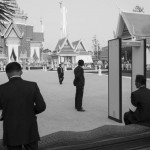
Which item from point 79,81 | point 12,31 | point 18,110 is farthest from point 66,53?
point 18,110

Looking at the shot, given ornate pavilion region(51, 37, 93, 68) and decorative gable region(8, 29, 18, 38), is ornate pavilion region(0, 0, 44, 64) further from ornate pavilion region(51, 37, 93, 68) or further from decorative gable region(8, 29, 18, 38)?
ornate pavilion region(51, 37, 93, 68)

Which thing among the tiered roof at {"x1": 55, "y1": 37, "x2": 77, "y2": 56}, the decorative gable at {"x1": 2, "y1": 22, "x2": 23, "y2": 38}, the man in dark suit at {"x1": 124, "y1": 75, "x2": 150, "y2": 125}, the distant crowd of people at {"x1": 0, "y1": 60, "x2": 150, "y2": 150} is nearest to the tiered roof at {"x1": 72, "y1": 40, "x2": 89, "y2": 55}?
the tiered roof at {"x1": 55, "y1": 37, "x2": 77, "y2": 56}

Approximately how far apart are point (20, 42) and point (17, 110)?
57680 mm

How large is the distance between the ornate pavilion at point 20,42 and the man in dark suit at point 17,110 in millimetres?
49612

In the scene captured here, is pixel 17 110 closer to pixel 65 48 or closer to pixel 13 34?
pixel 65 48

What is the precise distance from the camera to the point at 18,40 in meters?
57.7

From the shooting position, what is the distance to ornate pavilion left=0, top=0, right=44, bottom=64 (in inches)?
2203

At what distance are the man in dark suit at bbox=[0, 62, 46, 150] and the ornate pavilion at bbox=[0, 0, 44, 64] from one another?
4961 centimetres

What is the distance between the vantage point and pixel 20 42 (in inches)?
2315

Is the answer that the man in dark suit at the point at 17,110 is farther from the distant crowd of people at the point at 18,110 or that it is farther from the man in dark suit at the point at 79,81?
the man in dark suit at the point at 79,81

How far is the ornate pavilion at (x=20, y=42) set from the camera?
56.0 meters

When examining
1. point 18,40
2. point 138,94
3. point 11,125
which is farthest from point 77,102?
point 18,40

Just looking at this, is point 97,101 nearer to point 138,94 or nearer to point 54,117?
point 54,117

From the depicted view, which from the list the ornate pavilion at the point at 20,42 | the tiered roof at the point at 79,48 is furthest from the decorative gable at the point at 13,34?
the tiered roof at the point at 79,48
